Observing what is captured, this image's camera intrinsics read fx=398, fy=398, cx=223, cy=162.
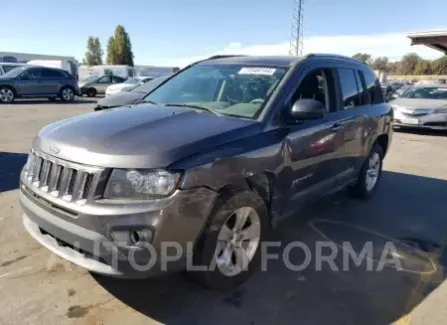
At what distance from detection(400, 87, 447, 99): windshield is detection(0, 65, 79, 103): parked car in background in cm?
1584

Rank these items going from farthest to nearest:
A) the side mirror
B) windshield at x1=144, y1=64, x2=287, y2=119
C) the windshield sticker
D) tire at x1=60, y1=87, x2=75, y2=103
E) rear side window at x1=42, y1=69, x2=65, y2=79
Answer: tire at x1=60, y1=87, x2=75, y2=103
rear side window at x1=42, y1=69, x2=65, y2=79
the windshield sticker
windshield at x1=144, y1=64, x2=287, y2=119
the side mirror

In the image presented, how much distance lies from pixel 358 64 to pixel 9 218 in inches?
179

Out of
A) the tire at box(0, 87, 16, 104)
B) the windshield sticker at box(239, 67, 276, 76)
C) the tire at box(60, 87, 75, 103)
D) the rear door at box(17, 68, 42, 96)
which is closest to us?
the windshield sticker at box(239, 67, 276, 76)

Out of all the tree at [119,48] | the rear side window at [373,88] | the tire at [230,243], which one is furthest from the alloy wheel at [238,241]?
the tree at [119,48]

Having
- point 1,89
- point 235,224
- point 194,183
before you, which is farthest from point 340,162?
point 1,89

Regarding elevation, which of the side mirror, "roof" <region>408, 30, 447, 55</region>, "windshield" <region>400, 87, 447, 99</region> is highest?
"roof" <region>408, 30, 447, 55</region>

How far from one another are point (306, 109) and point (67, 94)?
19663 mm

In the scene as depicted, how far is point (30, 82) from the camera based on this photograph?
1873 cm

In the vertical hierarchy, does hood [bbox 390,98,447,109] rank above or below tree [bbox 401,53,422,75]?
below

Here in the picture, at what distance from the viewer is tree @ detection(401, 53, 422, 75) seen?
262 feet

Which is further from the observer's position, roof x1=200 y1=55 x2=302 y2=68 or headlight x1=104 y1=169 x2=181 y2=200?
roof x1=200 y1=55 x2=302 y2=68

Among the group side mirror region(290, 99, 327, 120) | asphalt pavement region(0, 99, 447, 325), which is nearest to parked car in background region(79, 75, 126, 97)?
asphalt pavement region(0, 99, 447, 325)

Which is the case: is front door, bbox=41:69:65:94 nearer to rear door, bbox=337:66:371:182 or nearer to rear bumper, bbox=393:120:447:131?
rear bumper, bbox=393:120:447:131

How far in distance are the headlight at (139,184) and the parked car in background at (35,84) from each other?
18.3m
